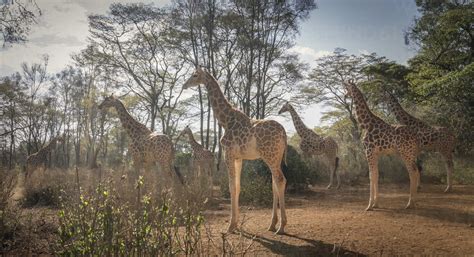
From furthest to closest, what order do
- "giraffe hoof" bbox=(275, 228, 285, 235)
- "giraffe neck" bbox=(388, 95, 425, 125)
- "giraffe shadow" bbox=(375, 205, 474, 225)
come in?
"giraffe neck" bbox=(388, 95, 425, 125)
"giraffe shadow" bbox=(375, 205, 474, 225)
"giraffe hoof" bbox=(275, 228, 285, 235)

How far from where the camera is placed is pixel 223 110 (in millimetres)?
6531

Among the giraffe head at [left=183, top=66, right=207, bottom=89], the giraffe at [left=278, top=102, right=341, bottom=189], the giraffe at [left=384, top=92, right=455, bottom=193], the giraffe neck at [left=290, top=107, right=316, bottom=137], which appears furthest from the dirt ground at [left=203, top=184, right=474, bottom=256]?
the giraffe neck at [left=290, top=107, right=316, bottom=137]

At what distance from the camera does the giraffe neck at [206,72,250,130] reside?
6.27 metres

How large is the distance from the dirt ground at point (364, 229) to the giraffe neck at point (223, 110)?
1.90m

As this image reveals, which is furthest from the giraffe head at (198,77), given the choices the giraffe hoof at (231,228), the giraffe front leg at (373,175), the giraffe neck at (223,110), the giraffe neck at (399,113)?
the giraffe neck at (399,113)

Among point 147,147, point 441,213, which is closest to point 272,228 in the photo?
point 441,213

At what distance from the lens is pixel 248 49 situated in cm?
2003

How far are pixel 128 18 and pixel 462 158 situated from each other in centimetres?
1771

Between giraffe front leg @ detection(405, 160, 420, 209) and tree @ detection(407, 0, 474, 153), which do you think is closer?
giraffe front leg @ detection(405, 160, 420, 209)

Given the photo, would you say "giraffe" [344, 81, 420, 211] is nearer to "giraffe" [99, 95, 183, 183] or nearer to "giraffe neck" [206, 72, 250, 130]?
"giraffe neck" [206, 72, 250, 130]

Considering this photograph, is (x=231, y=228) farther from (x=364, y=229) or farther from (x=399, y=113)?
(x=399, y=113)

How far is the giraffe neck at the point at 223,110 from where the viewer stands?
247 inches

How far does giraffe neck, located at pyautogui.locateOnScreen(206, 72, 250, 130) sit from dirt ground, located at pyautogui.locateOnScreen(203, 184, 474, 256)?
1.90m

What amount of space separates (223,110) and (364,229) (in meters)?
3.21
